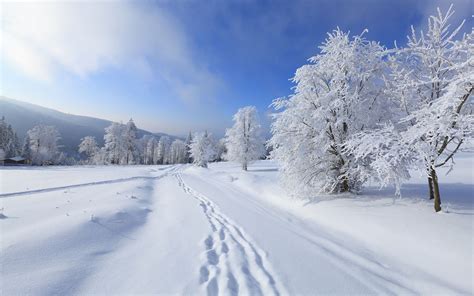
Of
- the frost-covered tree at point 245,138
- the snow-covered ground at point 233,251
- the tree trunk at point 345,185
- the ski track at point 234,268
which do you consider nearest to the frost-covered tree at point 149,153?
the frost-covered tree at point 245,138

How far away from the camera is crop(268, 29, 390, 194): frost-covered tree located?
383 inches

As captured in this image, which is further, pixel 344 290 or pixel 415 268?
pixel 415 268

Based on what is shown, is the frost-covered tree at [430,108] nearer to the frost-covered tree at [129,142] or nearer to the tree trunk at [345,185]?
the tree trunk at [345,185]

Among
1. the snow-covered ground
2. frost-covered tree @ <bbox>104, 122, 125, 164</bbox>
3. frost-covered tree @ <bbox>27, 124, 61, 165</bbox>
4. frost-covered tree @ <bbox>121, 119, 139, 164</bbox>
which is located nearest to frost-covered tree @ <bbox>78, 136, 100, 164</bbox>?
frost-covered tree @ <bbox>27, 124, 61, 165</bbox>

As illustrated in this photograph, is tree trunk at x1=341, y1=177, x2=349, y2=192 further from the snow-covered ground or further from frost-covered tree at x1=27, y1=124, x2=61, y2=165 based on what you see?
frost-covered tree at x1=27, y1=124, x2=61, y2=165

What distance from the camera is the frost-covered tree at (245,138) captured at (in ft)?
120

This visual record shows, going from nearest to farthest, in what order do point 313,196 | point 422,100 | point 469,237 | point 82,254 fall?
point 82,254, point 469,237, point 422,100, point 313,196

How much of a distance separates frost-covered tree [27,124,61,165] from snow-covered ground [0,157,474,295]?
→ 6335 centimetres

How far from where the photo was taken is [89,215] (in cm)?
639

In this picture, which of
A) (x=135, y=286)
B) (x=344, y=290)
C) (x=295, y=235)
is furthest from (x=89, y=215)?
(x=344, y=290)

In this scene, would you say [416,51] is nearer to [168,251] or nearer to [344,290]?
[344,290]

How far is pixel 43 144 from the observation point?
5847cm

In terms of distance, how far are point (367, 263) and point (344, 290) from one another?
5.64ft

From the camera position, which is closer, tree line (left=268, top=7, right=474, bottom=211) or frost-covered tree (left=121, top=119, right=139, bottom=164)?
tree line (left=268, top=7, right=474, bottom=211)
